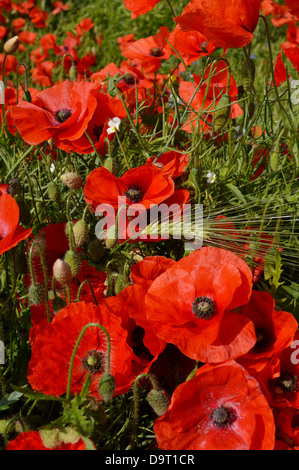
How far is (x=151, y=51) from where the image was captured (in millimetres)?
1997

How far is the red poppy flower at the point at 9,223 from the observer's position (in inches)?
42.7

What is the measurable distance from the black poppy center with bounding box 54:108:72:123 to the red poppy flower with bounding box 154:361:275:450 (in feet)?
2.33

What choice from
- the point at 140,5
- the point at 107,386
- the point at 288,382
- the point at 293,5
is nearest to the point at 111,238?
the point at 107,386

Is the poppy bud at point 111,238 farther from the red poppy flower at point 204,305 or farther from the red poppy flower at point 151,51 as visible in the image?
the red poppy flower at point 151,51

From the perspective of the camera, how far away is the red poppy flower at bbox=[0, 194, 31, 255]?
1.08 m

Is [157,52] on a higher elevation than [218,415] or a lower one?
higher

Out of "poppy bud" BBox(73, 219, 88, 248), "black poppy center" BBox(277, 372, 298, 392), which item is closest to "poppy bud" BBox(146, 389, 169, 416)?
"black poppy center" BBox(277, 372, 298, 392)

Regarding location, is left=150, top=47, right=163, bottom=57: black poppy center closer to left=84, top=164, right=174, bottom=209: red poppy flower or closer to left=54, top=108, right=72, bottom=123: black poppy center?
left=54, top=108, right=72, bottom=123: black poppy center

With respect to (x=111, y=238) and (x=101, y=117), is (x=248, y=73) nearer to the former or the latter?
(x=101, y=117)

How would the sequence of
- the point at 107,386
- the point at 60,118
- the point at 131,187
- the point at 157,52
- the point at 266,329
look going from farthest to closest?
the point at 157,52, the point at 60,118, the point at 131,187, the point at 266,329, the point at 107,386

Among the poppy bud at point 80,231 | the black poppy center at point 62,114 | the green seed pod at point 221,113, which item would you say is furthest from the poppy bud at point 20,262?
the green seed pod at point 221,113

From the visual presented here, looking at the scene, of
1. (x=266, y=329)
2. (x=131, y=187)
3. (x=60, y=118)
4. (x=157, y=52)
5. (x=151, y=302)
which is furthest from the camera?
(x=157, y=52)
